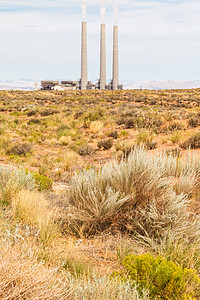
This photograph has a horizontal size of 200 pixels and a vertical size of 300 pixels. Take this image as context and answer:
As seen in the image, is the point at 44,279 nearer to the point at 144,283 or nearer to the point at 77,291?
the point at 77,291

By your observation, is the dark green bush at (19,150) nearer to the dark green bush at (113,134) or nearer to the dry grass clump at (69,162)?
the dry grass clump at (69,162)

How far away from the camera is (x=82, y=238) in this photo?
419 cm

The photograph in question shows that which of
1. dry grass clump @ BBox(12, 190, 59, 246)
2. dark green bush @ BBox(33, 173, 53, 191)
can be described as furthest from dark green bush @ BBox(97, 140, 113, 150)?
dry grass clump @ BBox(12, 190, 59, 246)

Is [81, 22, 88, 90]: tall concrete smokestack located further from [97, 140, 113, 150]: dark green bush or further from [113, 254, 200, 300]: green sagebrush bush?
[113, 254, 200, 300]: green sagebrush bush

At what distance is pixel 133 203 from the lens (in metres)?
4.52

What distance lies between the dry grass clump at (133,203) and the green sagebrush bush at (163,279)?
1.06 m

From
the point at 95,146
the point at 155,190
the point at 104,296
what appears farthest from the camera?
the point at 95,146

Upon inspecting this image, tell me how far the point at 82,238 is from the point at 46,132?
51.8 ft

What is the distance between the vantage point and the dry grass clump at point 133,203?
4082 millimetres

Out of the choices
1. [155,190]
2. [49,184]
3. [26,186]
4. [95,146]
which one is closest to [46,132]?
[95,146]

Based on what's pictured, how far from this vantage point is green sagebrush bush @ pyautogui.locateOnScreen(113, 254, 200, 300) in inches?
101

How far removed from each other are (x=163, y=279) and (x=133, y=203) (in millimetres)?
1871

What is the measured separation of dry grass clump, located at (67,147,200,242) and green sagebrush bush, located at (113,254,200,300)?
1.06m

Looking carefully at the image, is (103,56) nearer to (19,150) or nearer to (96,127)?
(96,127)
